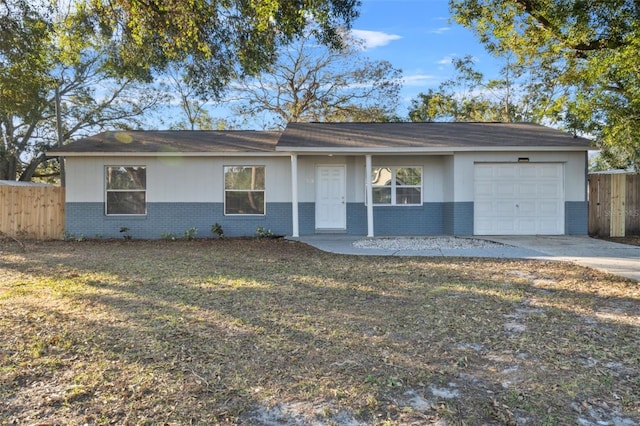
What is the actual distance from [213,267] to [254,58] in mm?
3905

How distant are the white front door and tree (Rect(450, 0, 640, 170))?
5.72 metres

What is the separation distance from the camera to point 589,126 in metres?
12.1

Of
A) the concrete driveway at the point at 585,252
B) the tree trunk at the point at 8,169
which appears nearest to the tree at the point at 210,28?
the concrete driveway at the point at 585,252

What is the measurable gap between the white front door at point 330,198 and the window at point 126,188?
535cm

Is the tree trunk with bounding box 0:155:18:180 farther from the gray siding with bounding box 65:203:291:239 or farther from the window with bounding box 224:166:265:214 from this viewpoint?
the window with bounding box 224:166:265:214

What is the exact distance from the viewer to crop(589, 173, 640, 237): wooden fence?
545 inches

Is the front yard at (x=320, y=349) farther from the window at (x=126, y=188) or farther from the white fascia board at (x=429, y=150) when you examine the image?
the window at (x=126, y=188)

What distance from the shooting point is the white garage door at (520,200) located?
42.7ft

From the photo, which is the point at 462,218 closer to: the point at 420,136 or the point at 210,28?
the point at 420,136

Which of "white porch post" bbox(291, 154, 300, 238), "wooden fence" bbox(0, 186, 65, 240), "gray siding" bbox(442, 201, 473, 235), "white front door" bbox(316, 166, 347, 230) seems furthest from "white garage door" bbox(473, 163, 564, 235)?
"wooden fence" bbox(0, 186, 65, 240)

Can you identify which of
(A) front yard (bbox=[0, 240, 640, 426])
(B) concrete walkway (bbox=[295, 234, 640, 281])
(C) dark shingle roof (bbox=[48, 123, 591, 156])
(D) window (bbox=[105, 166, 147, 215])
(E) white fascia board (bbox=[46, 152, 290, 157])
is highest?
(C) dark shingle roof (bbox=[48, 123, 591, 156])

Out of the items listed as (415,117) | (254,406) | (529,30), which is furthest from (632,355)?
(415,117)

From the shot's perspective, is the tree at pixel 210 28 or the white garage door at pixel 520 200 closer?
the tree at pixel 210 28

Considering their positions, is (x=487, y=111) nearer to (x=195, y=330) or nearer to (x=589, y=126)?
(x=589, y=126)
